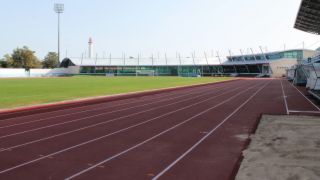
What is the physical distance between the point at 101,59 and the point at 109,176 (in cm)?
12076

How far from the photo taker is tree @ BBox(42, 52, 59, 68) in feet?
429

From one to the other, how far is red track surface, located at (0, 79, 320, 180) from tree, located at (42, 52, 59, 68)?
389 feet

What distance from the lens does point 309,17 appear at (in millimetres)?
36406

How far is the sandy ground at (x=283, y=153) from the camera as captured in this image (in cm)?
694

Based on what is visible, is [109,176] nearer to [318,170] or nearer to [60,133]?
[318,170]

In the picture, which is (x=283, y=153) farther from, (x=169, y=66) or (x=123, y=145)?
(x=169, y=66)

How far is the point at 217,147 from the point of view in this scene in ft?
31.7

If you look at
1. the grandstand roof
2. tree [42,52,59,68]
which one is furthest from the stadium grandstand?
the grandstand roof

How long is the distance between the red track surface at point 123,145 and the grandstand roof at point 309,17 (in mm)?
17443

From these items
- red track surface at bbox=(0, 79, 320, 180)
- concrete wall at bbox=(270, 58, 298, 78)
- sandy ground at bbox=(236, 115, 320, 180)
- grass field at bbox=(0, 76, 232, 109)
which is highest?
concrete wall at bbox=(270, 58, 298, 78)

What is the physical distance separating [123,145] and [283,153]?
146 inches

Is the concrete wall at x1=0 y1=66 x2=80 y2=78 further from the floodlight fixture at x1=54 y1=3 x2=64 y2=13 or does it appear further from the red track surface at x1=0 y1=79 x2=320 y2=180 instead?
the red track surface at x1=0 y1=79 x2=320 y2=180

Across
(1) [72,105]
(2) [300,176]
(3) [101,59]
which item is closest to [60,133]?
(2) [300,176]

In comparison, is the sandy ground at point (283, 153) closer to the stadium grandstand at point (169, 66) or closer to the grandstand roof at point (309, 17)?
the grandstand roof at point (309, 17)
